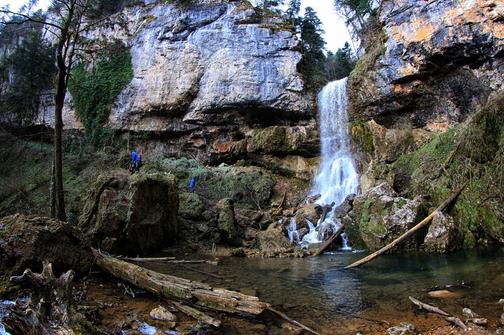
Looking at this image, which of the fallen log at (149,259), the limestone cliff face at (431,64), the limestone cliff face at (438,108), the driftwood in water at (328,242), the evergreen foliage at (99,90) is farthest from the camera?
the evergreen foliage at (99,90)

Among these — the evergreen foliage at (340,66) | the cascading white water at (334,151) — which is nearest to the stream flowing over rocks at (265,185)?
the cascading white water at (334,151)

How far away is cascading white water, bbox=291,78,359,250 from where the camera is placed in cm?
1925

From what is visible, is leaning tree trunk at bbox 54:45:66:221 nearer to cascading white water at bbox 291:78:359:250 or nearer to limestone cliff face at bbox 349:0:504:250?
limestone cliff face at bbox 349:0:504:250

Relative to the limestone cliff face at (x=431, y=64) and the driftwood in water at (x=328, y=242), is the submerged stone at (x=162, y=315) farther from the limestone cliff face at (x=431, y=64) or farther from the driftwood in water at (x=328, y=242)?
the limestone cliff face at (x=431, y=64)

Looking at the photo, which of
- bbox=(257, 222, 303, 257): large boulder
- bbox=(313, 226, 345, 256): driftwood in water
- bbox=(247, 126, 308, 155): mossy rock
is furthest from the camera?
bbox=(247, 126, 308, 155): mossy rock

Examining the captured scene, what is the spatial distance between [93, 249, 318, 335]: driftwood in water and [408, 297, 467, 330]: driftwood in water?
6.66ft

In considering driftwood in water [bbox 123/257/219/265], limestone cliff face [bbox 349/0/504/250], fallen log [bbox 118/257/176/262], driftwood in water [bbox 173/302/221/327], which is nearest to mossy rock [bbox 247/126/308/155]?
limestone cliff face [bbox 349/0/504/250]

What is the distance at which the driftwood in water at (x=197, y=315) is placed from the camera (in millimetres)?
4969

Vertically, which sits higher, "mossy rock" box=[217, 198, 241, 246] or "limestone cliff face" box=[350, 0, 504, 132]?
"limestone cliff face" box=[350, 0, 504, 132]

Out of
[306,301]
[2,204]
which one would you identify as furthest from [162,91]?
[306,301]

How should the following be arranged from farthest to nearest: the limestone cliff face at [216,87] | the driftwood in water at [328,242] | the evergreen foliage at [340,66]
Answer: the evergreen foliage at [340,66] → the limestone cliff face at [216,87] → the driftwood in water at [328,242]

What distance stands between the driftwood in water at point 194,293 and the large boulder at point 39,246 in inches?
29.6

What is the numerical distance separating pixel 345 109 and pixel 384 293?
17.0 m

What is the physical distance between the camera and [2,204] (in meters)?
17.3
